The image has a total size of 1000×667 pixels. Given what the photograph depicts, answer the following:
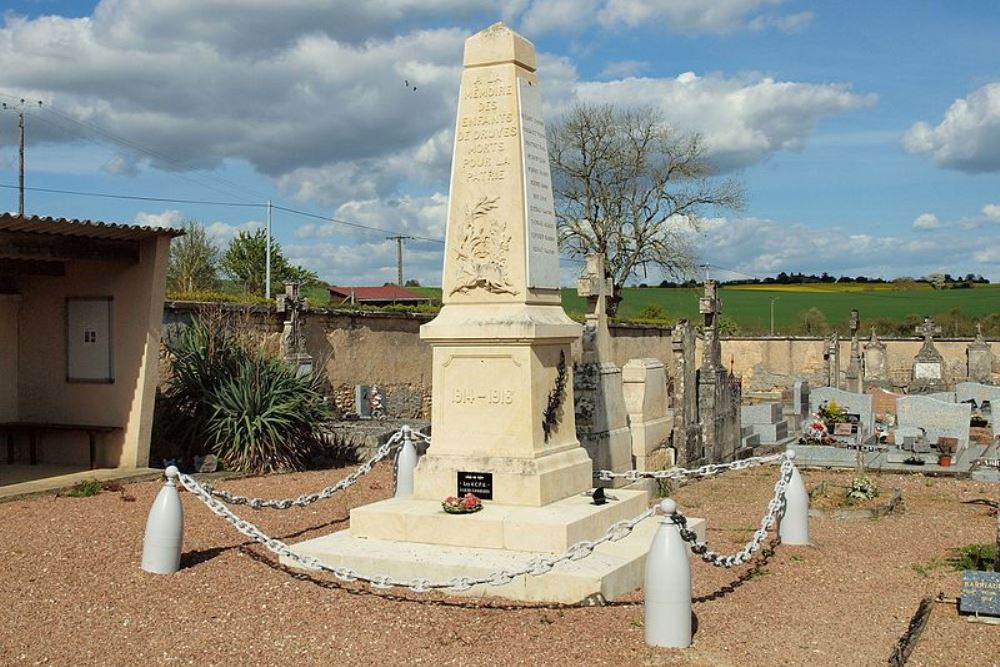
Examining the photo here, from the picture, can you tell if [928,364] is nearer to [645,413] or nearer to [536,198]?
[645,413]

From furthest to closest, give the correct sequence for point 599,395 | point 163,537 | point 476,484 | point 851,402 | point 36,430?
point 851,402, point 36,430, point 599,395, point 476,484, point 163,537

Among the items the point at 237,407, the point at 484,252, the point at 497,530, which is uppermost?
the point at 484,252

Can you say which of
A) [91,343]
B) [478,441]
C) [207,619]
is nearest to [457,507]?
[478,441]

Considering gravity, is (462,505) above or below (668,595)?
above

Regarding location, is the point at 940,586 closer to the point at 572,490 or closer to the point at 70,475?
the point at 572,490

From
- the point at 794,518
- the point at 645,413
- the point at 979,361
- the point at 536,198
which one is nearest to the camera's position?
the point at 536,198

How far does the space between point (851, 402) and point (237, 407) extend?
477 inches

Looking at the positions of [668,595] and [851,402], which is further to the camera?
A: [851,402]

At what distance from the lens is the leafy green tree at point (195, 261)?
111 feet

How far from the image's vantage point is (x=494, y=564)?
272 inches

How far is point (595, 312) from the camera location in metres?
12.9

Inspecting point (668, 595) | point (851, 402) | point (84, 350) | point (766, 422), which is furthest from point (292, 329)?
point (668, 595)

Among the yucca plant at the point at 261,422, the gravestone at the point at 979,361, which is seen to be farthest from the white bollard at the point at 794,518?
the gravestone at the point at 979,361

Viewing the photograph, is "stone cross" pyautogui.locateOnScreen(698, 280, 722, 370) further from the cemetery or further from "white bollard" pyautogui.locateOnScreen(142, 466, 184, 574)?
"white bollard" pyautogui.locateOnScreen(142, 466, 184, 574)
